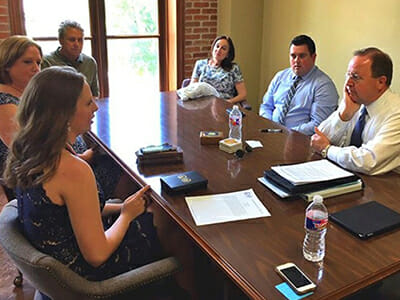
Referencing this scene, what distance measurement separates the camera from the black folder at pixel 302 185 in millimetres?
1641

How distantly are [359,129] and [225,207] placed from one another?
0.97 metres

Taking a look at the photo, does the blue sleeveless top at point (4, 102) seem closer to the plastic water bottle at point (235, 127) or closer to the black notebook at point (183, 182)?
the black notebook at point (183, 182)

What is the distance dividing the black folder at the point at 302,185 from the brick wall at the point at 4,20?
2963 mm

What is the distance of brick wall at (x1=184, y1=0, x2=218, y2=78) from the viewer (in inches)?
180

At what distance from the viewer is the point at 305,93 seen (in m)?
3.13

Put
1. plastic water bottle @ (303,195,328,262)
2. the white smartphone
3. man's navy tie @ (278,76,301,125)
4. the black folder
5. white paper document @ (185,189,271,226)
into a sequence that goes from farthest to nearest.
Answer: man's navy tie @ (278,76,301,125)
the black folder
white paper document @ (185,189,271,226)
plastic water bottle @ (303,195,328,262)
the white smartphone

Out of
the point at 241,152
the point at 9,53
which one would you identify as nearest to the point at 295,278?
the point at 241,152

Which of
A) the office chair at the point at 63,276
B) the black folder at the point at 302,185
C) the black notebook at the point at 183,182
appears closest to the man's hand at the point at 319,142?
the black folder at the point at 302,185

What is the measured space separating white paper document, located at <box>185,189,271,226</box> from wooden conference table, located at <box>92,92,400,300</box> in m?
0.03

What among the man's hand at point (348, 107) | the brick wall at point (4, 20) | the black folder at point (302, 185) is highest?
the brick wall at point (4, 20)

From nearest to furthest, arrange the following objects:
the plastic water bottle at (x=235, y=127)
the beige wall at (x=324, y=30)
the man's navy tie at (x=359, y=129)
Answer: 1. the man's navy tie at (x=359, y=129)
2. the plastic water bottle at (x=235, y=127)
3. the beige wall at (x=324, y=30)

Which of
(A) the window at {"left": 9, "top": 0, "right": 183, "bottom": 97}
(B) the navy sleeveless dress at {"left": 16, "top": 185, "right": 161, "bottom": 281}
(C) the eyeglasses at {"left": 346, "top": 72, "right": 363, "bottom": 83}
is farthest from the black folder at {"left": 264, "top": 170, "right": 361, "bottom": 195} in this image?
(A) the window at {"left": 9, "top": 0, "right": 183, "bottom": 97}

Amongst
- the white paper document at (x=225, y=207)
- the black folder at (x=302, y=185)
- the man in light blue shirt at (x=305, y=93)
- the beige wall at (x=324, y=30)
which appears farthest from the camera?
the beige wall at (x=324, y=30)

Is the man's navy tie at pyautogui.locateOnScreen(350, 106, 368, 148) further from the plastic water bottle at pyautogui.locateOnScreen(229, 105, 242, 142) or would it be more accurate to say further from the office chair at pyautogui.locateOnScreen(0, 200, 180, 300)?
the office chair at pyautogui.locateOnScreen(0, 200, 180, 300)
